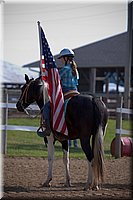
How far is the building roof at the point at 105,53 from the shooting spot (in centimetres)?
2389

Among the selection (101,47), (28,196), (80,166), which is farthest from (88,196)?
(101,47)

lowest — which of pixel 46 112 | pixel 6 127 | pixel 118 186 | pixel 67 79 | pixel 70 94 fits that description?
pixel 118 186

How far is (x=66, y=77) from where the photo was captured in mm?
5879

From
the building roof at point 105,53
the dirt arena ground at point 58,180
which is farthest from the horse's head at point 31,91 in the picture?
the building roof at point 105,53

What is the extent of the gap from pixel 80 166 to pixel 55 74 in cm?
274

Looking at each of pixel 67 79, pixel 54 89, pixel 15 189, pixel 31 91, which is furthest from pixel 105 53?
pixel 15 189

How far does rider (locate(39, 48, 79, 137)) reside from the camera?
5.87m

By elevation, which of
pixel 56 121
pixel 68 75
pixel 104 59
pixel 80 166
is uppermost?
pixel 104 59

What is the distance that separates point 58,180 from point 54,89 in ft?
5.13

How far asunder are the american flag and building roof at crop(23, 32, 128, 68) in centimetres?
1770

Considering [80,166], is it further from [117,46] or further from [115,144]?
[117,46]

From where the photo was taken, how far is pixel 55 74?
5707mm

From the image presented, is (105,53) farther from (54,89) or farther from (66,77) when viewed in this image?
(54,89)

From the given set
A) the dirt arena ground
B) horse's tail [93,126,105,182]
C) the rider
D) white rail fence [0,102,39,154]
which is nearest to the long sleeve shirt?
the rider
